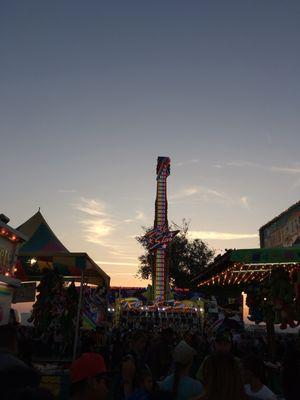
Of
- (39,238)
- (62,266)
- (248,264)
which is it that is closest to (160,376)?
(248,264)

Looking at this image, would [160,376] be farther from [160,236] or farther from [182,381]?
[160,236]

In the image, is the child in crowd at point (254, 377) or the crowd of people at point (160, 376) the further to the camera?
the child in crowd at point (254, 377)

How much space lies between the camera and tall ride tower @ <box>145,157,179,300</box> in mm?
43125

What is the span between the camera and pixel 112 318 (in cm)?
3612

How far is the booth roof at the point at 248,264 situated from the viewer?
25.1 ft

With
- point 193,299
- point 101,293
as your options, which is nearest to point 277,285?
point 101,293

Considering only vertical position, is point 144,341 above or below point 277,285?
below

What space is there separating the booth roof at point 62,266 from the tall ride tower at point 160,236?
28.8 metres

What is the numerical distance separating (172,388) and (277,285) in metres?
6.08

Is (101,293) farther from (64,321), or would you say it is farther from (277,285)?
(277,285)

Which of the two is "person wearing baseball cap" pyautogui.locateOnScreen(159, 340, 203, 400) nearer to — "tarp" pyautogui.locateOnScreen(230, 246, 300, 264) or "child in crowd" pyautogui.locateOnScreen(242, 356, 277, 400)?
"child in crowd" pyautogui.locateOnScreen(242, 356, 277, 400)

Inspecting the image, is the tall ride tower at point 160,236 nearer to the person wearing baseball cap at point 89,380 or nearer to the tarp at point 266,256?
the tarp at point 266,256

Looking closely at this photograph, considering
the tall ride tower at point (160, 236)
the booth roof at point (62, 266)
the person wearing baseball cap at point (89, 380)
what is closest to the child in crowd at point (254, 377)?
the person wearing baseball cap at point (89, 380)

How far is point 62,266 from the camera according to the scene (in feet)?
40.0
